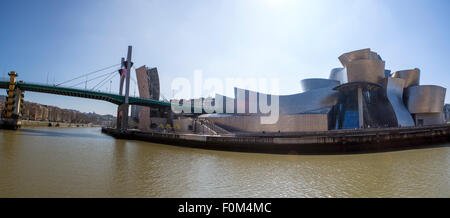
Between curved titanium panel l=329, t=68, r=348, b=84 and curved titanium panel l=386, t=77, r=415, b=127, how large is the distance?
6108mm

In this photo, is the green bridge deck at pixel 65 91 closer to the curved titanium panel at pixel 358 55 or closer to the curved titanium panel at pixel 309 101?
the curved titanium panel at pixel 309 101

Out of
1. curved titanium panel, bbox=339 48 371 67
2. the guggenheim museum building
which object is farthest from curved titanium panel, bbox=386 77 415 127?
curved titanium panel, bbox=339 48 371 67

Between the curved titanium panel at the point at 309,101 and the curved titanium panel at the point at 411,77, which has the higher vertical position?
the curved titanium panel at the point at 411,77

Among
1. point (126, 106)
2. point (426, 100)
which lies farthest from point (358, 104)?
point (126, 106)

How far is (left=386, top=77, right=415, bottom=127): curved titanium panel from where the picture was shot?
2912 cm

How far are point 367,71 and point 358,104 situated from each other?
6.80 metres

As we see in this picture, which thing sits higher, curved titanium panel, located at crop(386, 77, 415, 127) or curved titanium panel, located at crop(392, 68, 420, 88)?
curved titanium panel, located at crop(392, 68, 420, 88)

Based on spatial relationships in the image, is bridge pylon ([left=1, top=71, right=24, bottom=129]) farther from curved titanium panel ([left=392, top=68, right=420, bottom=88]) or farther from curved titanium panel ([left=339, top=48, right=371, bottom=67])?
curved titanium panel ([left=392, top=68, right=420, bottom=88])

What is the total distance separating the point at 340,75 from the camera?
3684cm

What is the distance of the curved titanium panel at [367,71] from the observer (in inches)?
1190

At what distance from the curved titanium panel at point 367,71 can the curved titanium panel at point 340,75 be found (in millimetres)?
2377

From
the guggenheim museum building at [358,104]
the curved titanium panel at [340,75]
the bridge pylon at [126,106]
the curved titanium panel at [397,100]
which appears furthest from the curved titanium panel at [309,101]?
the bridge pylon at [126,106]

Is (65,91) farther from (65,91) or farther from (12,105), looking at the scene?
(12,105)
